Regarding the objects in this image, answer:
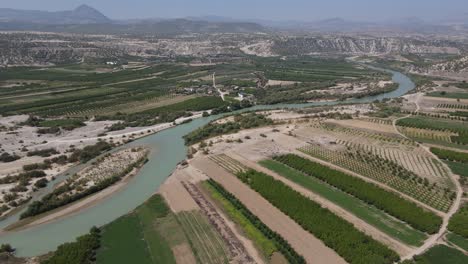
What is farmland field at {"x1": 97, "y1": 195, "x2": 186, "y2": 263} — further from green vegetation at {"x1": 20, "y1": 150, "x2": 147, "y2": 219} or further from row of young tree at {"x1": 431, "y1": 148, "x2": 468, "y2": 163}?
row of young tree at {"x1": 431, "y1": 148, "x2": 468, "y2": 163}

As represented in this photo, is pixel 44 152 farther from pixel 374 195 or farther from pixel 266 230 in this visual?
pixel 374 195

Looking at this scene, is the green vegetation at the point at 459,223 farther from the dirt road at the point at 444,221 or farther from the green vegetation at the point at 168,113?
the green vegetation at the point at 168,113

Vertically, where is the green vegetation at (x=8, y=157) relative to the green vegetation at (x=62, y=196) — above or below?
below

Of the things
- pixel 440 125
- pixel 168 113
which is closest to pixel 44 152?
pixel 168 113

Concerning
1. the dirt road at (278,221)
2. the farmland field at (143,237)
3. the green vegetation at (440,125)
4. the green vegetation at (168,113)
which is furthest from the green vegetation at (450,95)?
the farmland field at (143,237)

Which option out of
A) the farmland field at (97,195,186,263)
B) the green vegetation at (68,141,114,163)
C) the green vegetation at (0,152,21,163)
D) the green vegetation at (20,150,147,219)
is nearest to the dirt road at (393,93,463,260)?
the farmland field at (97,195,186,263)

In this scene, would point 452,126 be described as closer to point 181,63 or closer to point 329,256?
point 329,256

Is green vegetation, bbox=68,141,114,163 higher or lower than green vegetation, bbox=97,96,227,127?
higher
